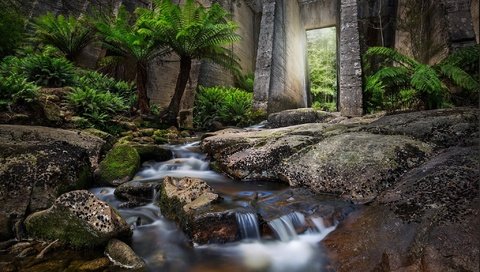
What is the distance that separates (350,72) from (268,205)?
560 cm

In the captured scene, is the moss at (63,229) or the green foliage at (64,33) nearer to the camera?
the moss at (63,229)

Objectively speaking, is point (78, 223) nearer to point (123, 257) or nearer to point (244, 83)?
point (123, 257)

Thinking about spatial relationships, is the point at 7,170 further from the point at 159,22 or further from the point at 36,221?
the point at 159,22

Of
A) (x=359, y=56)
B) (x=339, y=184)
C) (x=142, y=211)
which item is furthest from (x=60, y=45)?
(x=339, y=184)

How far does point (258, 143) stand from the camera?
15.1 ft

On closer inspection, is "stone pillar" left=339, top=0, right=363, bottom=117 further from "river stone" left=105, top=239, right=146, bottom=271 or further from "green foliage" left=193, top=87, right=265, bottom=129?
"river stone" left=105, top=239, right=146, bottom=271

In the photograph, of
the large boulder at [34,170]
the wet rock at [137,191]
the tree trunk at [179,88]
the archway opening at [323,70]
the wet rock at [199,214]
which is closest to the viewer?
the wet rock at [199,214]

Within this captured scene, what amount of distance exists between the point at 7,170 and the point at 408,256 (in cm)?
384

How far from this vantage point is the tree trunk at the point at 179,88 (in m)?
7.47

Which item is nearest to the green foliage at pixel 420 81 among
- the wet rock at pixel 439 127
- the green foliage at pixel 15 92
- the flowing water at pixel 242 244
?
the wet rock at pixel 439 127

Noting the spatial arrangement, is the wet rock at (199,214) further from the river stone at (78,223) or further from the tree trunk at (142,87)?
the tree trunk at (142,87)

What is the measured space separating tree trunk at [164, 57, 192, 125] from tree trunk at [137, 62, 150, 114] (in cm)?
65

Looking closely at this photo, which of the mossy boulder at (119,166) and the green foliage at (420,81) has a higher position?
the green foliage at (420,81)

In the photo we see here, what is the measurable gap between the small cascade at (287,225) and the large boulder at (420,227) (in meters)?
0.33
